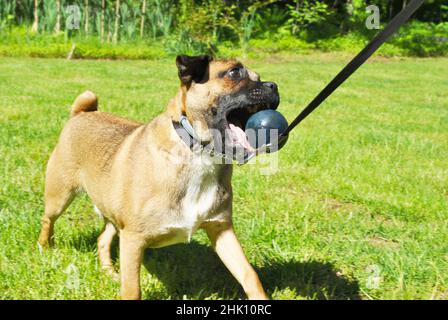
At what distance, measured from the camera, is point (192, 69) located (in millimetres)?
3279

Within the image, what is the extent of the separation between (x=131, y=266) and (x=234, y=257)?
23.5 inches

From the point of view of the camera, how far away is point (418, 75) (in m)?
16.9

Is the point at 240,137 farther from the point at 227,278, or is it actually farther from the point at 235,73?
the point at 227,278

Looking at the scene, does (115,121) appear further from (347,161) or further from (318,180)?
(347,161)

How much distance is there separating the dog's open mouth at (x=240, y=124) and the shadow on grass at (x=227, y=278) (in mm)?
1006

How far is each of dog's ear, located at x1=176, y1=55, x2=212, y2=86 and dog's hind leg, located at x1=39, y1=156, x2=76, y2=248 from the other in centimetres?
132

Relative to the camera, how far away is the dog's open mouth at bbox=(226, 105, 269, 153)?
3.19 metres

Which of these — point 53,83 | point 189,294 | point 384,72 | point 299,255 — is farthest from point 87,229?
point 384,72

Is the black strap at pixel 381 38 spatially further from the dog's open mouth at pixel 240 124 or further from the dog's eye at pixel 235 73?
the dog's eye at pixel 235 73

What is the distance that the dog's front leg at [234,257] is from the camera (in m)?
3.30

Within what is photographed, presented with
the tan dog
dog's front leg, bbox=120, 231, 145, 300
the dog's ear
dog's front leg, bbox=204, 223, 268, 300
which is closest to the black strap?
the tan dog
